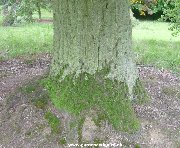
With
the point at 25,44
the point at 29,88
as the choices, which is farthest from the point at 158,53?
the point at 29,88

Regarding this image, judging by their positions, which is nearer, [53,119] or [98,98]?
[53,119]

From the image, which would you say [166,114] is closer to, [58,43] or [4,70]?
[58,43]

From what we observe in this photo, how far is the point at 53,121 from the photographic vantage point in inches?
291

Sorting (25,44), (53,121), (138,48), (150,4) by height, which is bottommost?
(138,48)

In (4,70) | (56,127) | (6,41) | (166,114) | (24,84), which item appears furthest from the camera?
(6,41)

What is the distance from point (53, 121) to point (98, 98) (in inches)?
34.2

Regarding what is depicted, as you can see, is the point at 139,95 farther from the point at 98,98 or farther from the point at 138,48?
the point at 138,48

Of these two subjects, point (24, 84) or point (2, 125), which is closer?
point (2, 125)

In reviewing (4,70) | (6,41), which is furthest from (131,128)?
(6,41)

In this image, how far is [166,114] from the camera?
7973 mm

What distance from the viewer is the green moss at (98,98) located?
7.38 m

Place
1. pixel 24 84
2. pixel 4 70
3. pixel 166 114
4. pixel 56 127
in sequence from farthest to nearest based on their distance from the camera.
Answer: pixel 4 70, pixel 24 84, pixel 166 114, pixel 56 127

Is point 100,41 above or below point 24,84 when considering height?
above

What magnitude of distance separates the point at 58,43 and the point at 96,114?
5.13 feet
